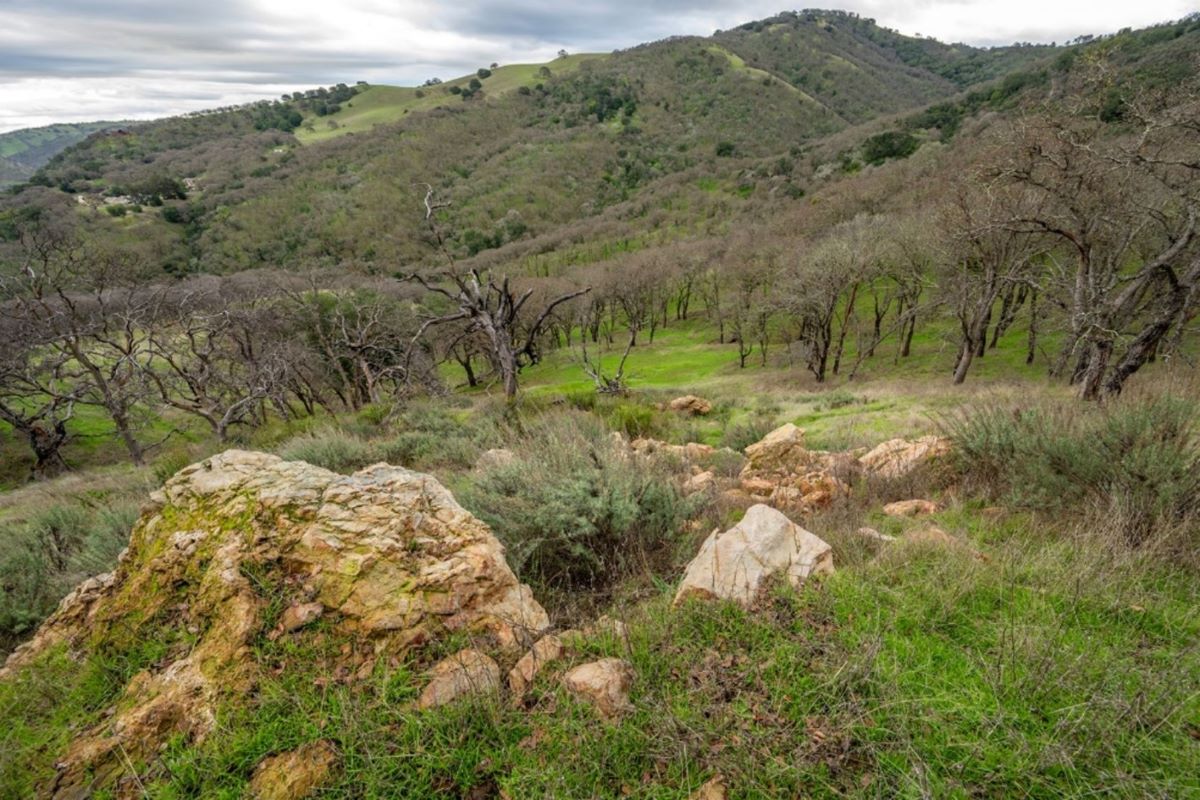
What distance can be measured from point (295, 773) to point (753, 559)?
2.56m

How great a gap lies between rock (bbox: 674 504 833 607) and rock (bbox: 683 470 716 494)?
187cm

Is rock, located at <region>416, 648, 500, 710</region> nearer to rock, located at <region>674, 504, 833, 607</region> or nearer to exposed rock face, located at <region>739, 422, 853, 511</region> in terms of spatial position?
rock, located at <region>674, 504, 833, 607</region>

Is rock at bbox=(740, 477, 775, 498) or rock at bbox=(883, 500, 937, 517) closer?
rock at bbox=(883, 500, 937, 517)

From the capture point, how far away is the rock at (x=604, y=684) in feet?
7.68

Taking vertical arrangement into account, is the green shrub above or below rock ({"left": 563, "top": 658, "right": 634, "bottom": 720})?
below

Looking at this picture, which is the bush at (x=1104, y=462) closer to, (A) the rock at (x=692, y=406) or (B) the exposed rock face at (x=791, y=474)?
(B) the exposed rock face at (x=791, y=474)

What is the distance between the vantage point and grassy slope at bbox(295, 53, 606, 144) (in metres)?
145

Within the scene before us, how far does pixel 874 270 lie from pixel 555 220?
8379cm

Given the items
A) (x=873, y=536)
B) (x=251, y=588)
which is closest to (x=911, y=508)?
(x=873, y=536)

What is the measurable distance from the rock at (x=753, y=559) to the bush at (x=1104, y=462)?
7.27 feet

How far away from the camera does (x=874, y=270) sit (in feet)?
91.0

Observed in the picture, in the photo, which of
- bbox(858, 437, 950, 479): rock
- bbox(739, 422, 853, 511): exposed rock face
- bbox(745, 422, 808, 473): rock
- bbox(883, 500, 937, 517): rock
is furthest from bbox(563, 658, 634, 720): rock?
bbox(745, 422, 808, 473): rock

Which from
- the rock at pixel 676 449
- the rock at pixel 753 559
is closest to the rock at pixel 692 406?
the rock at pixel 676 449

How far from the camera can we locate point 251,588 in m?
2.88
